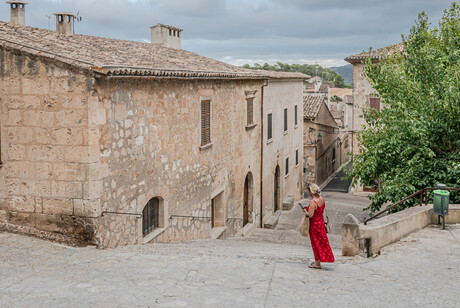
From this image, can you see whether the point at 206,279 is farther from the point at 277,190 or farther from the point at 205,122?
the point at 277,190

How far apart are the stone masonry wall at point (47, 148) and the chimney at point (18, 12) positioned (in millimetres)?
5133

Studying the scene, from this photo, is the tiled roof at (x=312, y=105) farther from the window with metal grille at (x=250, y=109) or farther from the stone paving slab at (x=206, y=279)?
the stone paving slab at (x=206, y=279)

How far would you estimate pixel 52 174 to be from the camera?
8281 mm

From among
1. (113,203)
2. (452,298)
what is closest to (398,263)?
(452,298)

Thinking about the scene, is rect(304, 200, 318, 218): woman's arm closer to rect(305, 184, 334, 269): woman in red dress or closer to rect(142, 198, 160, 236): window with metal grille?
rect(305, 184, 334, 269): woman in red dress

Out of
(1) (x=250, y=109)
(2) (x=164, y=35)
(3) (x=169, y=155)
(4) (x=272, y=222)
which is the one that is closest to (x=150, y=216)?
(3) (x=169, y=155)

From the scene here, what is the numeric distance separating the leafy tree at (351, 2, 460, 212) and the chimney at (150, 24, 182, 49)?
7.42m

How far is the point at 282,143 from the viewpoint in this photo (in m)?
23.6

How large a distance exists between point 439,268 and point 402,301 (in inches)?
84.0

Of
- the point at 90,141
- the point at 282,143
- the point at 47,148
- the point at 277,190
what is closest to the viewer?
the point at 90,141

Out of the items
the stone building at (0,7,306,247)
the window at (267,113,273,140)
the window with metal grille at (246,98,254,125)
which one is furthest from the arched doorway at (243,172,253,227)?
the stone building at (0,7,306,247)

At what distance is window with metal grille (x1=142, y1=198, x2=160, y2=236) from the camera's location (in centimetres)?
1020

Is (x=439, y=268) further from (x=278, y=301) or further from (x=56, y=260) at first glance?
(x=56, y=260)

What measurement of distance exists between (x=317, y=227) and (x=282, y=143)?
53.9ft
